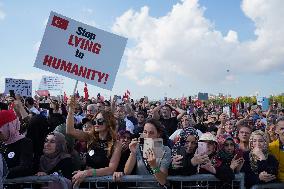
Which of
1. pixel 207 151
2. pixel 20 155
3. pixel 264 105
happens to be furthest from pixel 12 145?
pixel 264 105

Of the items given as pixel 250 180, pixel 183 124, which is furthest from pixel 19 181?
pixel 183 124

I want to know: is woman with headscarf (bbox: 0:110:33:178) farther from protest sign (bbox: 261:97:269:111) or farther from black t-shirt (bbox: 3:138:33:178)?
protest sign (bbox: 261:97:269:111)

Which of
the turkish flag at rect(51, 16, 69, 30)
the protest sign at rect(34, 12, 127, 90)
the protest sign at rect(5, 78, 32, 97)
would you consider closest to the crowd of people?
the protest sign at rect(34, 12, 127, 90)

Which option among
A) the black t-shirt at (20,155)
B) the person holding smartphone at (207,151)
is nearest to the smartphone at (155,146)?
the person holding smartphone at (207,151)

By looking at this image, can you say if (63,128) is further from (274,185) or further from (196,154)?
(274,185)

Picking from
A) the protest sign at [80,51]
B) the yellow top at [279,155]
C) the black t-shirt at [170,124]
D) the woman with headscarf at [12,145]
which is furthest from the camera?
the black t-shirt at [170,124]

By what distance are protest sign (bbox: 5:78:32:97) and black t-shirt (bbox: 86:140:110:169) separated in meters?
8.74

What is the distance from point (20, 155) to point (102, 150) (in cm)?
96

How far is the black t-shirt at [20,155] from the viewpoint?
4.32 m

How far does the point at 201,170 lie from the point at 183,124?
13.9ft

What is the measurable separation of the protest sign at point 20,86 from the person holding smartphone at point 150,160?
29.6 ft

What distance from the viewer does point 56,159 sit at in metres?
4.69

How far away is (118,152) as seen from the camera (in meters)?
4.70

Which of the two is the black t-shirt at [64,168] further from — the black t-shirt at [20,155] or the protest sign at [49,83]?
the protest sign at [49,83]
